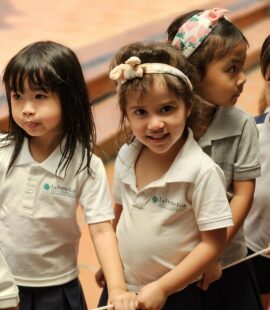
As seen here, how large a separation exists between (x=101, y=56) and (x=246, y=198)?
3.38 meters

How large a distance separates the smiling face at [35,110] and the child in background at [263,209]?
0.64 meters

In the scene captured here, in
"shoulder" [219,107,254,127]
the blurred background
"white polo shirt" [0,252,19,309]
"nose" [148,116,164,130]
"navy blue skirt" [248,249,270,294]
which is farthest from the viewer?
the blurred background

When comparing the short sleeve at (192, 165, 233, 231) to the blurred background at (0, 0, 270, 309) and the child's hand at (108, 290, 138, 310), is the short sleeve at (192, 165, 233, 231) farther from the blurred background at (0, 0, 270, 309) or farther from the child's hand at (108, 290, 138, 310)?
the blurred background at (0, 0, 270, 309)

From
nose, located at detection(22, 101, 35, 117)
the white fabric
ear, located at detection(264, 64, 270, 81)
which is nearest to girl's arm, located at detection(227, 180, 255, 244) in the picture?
the white fabric

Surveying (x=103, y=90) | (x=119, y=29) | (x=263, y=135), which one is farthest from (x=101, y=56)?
(x=263, y=135)

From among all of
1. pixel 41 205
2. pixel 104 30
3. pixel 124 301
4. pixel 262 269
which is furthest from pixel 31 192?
pixel 104 30

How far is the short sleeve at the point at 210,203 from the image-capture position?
1472 millimetres

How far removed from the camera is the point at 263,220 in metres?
1.95

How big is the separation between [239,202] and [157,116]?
361 millimetres

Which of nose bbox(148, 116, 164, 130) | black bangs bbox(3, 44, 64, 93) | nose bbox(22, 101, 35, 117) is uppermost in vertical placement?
black bangs bbox(3, 44, 64, 93)

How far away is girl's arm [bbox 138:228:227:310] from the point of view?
1.47 m

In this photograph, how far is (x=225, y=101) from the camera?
1660mm

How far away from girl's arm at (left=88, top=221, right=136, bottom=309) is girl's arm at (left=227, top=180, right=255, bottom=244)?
0.30 metres

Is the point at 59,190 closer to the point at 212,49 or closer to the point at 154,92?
the point at 154,92
